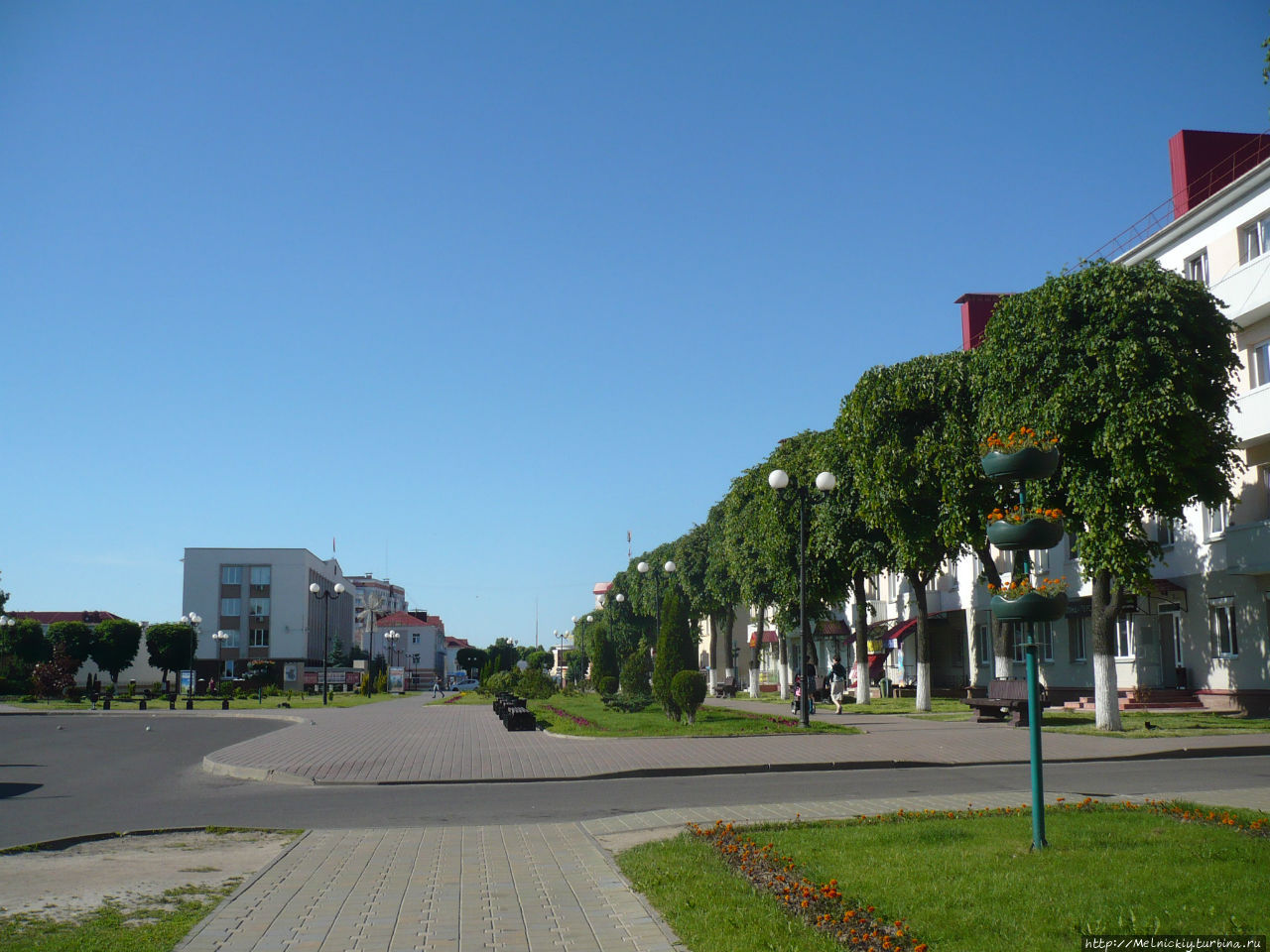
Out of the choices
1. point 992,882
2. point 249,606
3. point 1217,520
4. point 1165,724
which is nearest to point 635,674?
point 1165,724

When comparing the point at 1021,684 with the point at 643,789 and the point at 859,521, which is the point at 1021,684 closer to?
the point at 859,521

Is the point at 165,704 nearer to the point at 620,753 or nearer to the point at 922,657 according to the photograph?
the point at 922,657

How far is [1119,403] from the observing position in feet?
73.8

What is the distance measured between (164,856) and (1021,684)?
2260 cm

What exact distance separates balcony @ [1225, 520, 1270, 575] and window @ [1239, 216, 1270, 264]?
7349 mm

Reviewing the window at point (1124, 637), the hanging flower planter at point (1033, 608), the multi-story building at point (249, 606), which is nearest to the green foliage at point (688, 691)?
the window at point (1124, 637)

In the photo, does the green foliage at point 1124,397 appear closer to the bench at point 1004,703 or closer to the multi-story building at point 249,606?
the bench at point 1004,703

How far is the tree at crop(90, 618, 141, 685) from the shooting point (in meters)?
84.0

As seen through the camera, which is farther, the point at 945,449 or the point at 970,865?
the point at 945,449

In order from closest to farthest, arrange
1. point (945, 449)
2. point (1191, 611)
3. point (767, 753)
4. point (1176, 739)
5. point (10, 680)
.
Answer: point (767, 753), point (1176, 739), point (945, 449), point (1191, 611), point (10, 680)

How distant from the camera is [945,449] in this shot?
94.2ft

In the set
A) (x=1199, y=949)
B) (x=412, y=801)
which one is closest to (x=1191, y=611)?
(x=412, y=801)

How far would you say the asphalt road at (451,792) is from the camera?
1185 centimetres

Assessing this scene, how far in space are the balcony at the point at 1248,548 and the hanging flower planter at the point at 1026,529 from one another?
22.7 meters
